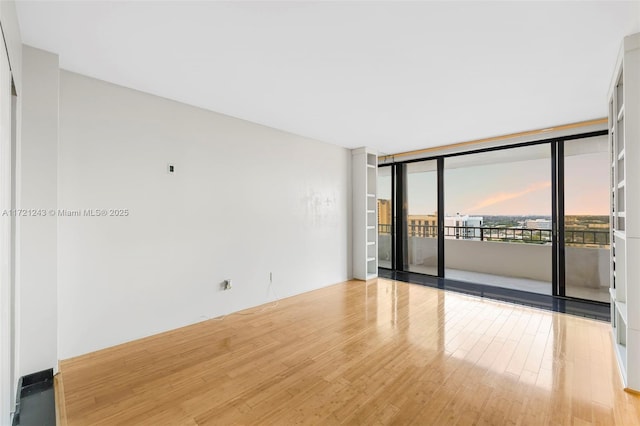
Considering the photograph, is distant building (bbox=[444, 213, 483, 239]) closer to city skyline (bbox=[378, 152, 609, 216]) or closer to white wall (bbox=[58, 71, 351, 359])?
city skyline (bbox=[378, 152, 609, 216])

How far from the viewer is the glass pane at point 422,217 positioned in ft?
18.1

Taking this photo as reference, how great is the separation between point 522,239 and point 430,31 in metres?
5.03

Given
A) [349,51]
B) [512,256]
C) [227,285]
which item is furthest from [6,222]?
[512,256]

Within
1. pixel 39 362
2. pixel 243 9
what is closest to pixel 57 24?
pixel 243 9

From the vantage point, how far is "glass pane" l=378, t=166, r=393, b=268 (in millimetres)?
6168

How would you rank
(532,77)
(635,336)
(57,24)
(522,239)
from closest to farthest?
(57,24)
(635,336)
(532,77)
(522,239)

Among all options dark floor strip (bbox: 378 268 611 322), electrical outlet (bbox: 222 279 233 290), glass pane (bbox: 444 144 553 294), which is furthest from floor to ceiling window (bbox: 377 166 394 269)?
electrical outlet (bbox: 222 279 233 290)

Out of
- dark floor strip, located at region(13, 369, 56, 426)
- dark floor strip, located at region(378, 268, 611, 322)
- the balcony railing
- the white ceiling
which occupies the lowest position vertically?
dark floor strip, located at region(13, 369, 56, 426)

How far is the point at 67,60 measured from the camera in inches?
90.6

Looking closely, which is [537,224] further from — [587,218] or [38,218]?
[38,218]

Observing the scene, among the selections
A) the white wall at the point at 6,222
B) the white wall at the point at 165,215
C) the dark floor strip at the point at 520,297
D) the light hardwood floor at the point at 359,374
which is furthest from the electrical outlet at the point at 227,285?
the dark floor strip at the point at 520,297

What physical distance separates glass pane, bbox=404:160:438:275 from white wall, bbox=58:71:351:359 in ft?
8.35

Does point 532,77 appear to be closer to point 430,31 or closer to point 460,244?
point 430,31

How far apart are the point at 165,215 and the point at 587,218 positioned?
5657 mm
